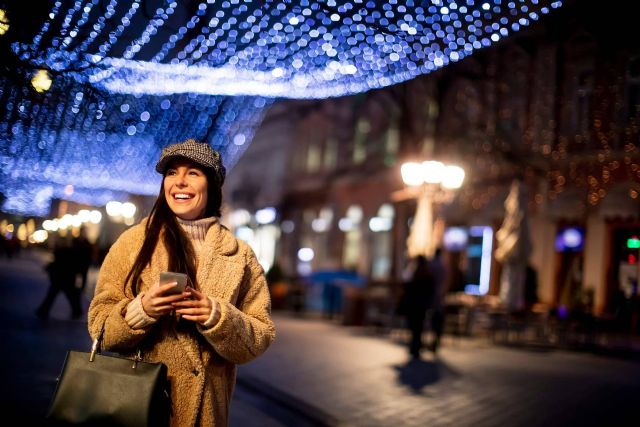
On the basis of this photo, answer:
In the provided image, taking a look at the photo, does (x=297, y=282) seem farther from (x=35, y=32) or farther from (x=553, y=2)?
(x=35, y=32)

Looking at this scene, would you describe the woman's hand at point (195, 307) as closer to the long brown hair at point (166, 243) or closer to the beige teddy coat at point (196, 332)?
the beige teddy coat at point (196, 332)

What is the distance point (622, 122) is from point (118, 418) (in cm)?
1744

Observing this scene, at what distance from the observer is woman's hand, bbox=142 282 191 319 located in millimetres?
2473

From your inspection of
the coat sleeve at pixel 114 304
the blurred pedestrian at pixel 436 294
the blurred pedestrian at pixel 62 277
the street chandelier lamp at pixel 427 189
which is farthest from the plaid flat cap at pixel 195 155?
the street chandelier lamp at pixel 427 189

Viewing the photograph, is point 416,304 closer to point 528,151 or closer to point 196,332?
point 196,332

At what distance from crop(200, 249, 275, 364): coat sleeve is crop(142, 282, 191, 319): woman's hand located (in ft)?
0.57

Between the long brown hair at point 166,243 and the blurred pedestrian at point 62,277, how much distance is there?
12.0m

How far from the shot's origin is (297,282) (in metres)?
24.9

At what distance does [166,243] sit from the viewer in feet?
9.23

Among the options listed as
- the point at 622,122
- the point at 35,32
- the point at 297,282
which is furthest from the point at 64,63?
the point at 297,282

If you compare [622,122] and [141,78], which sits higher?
[622,122]

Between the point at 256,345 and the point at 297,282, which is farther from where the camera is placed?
the point at 297,282

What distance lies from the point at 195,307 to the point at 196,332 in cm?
22

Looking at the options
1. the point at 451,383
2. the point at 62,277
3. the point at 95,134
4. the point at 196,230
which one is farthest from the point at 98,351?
the point at 62,277
